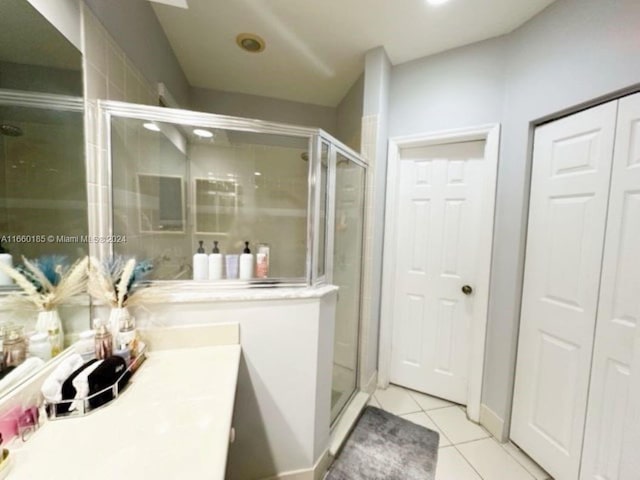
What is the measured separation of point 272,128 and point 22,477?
1.41 metres

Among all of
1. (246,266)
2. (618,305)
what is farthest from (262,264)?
(618,305)

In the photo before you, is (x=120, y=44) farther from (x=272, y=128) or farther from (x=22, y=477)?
(x=22, y=477)

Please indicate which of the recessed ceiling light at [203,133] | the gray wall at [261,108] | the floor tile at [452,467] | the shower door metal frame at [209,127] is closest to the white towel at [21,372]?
the shower door metal frame at [209,127]

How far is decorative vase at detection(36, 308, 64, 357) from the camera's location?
2.94 ft

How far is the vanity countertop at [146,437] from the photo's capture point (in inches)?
23.7

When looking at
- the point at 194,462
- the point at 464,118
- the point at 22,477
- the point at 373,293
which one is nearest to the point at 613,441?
the point at 373,293

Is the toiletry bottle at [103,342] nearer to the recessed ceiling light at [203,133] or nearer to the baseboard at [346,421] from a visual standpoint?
the recessed ceiling light at [203,133]

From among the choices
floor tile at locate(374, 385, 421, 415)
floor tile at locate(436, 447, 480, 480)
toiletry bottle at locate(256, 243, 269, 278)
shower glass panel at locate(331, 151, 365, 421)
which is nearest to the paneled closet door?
floor tile at locate(436, 447, 480, 480)

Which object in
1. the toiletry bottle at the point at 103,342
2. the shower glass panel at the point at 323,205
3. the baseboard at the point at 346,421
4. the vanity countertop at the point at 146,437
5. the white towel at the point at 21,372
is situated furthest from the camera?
the baseboard at the point at 346,421

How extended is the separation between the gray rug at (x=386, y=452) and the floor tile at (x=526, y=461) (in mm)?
429

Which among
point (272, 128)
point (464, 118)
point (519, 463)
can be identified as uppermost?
point (464, 118)

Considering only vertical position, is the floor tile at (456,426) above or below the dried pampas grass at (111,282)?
below

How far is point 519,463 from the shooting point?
155 cm

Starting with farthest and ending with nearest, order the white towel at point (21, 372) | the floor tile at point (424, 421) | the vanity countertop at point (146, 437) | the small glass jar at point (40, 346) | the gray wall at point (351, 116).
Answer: the gray wall at point (351, 116), the floor tile at point (424, 421), the small glass jar at point (40, 346), the white towel at point (21, 372), the vanity countertop at point (146, 437)
